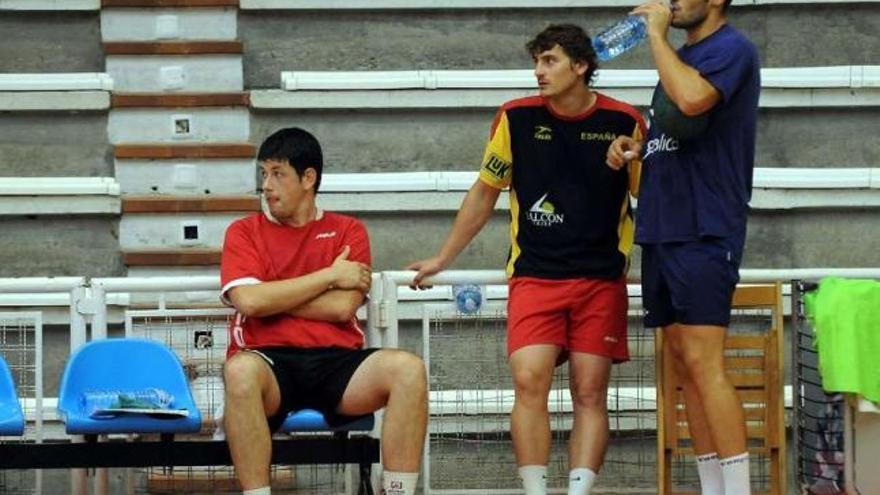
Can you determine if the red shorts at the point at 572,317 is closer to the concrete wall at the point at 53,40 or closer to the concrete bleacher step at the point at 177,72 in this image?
the concrete bleacher step at the point at 177,72

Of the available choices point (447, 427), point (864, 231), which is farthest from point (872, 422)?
point (864, 231)

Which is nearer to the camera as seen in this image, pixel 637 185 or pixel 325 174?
pixel 637 185

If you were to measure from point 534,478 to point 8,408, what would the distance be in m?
1.74

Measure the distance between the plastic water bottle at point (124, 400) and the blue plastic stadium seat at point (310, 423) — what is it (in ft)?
1.37

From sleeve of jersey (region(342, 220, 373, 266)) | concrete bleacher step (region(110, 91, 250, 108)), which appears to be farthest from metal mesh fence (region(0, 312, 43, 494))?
concrete bleacher step (region(110, 91, 250, 108))

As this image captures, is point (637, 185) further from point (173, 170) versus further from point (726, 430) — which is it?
point (173, 170)

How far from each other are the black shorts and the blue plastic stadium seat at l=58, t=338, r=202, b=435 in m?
0.32

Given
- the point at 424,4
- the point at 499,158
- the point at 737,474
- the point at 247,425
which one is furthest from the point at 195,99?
the point at 737,474

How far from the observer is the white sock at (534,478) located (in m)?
6.55

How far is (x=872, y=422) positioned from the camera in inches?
272

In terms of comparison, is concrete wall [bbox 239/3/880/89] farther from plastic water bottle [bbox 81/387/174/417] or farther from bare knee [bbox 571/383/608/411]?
bare knee [bbox 571/383/608/411]

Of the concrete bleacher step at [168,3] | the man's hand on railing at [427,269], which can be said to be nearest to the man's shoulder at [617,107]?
the man's hand on railing at [427,269]

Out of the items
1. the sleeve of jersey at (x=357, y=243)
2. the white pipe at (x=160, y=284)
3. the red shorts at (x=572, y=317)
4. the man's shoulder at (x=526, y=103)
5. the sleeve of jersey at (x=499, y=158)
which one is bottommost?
the red shorts at (x=572, y=317)

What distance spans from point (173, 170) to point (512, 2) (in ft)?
5.78
